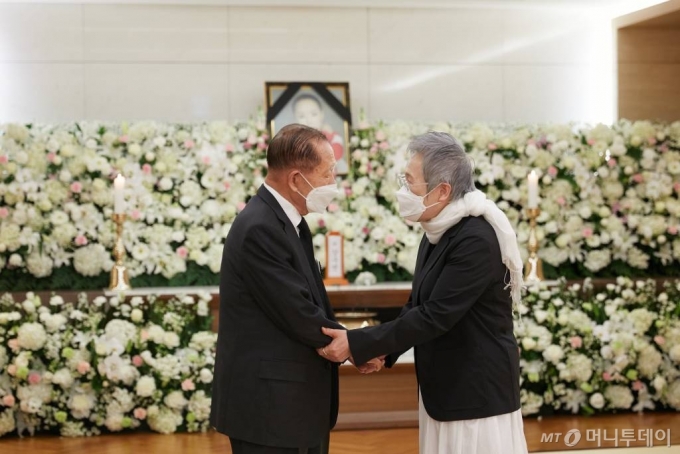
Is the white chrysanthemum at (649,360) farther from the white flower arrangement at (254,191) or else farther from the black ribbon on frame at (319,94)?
the black ribbon on frame at (319,94)

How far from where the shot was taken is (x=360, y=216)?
7.02 meters

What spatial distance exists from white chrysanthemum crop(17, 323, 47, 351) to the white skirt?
3325 mm

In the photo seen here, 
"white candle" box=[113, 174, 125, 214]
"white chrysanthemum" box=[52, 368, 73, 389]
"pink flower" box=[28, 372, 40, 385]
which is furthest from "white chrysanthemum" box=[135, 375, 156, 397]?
"white candle" box=[113, 174, 125, 214]

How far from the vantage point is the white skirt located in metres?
3.20

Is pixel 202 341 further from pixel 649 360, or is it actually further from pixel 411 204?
pixel 649 360

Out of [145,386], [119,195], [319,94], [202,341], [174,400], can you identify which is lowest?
[174,400]

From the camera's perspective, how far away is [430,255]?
3453 mm

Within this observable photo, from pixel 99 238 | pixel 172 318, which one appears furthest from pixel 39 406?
pixel 99 238

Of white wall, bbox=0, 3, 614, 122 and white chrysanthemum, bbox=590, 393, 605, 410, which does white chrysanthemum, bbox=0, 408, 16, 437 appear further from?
white chrysanthemum, bbox=590, 393, 605, 410

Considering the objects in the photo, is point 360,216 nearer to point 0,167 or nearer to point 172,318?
point 172,318

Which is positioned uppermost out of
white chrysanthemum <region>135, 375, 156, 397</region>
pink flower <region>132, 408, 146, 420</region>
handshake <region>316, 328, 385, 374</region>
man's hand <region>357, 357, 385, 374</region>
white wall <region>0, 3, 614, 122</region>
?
white wall <region>0, 3, 614, 122</region>

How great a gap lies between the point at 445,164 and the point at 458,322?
59 centimetres

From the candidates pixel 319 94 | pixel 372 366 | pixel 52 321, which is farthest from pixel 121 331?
pixel 372 366

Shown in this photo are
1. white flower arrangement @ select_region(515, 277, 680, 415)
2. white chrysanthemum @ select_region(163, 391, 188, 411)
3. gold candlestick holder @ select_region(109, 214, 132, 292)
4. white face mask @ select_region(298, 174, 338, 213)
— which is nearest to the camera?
white face mask @ select_region(298, 174, 338, 213)
